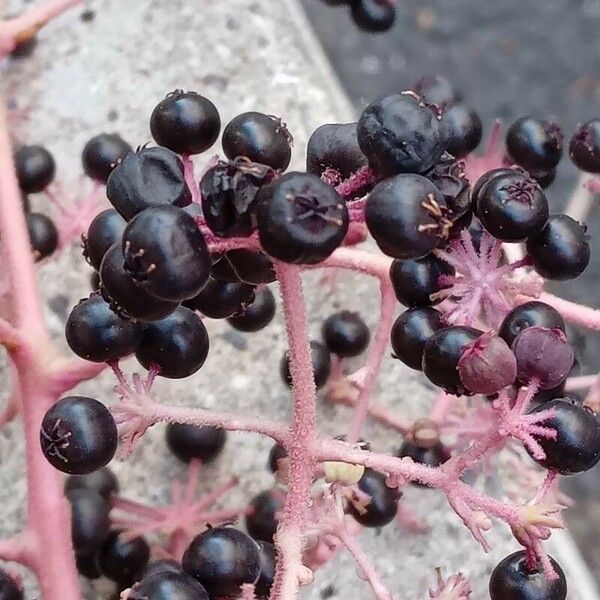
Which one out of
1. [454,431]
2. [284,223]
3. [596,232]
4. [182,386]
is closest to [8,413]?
[182,386]

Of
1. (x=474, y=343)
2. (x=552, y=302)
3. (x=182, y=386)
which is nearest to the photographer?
(x=474, y=343)

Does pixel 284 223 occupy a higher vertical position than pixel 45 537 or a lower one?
higher

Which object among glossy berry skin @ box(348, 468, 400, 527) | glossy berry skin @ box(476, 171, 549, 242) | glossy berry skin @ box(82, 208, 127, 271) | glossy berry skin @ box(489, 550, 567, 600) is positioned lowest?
glossy berry skin @ box(348, 468, 400, 527)

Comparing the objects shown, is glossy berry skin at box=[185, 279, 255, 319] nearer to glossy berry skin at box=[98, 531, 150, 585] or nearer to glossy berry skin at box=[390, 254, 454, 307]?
glossy berry skin at box=[390, 254, 454, 307]

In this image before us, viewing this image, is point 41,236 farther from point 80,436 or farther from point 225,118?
point 80,436

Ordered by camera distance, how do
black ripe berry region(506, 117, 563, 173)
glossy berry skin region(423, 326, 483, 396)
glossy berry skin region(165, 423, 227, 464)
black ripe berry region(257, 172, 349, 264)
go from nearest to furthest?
1. black ripe berry region(257, 172, 349, 264)
2. glossy berry skin region(423, 326, 483, 396)
3. black ripe berry region(506, 117, 563, 173)
4. glossy berry skin region(165, 423, 227, 464)

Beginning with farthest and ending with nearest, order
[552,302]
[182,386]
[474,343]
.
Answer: [182,386], [552,302], [474,343]

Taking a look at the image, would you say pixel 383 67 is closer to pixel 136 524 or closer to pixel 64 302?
pixel 64 302

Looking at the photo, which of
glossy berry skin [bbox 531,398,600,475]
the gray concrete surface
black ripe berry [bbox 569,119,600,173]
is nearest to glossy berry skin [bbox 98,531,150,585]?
the gray concrete surface
